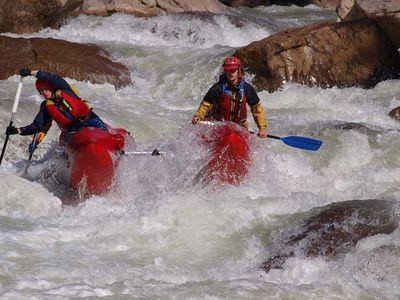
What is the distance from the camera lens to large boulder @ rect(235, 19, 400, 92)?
38.0 ft

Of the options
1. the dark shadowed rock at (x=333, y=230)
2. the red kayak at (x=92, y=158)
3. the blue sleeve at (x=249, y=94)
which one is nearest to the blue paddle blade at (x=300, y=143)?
the blue sleeve at (x=249, y=94)

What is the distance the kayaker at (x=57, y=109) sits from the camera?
7.05 meters

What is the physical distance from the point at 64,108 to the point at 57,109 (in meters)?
0.06

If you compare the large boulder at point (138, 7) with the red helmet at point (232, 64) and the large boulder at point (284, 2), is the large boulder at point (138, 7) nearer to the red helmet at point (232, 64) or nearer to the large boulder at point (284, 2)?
the large boulder at point (284, 2)

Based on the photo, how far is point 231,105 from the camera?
24.7ft

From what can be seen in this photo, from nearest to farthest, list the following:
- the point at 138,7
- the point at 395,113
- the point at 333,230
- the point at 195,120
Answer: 1. the point at 333,230
2. the point at 195,120
3. the point at 395,113
4. the point at 138,7

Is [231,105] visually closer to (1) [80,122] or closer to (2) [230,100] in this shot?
(2) [230,100]

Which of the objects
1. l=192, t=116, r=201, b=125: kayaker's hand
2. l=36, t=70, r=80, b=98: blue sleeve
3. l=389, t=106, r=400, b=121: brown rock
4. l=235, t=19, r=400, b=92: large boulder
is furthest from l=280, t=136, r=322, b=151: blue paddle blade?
l=235, t=19, r=400, b=92: large boulder

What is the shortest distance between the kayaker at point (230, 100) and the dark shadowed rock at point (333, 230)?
1.81 meters

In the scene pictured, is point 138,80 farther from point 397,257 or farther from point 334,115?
point 397,257

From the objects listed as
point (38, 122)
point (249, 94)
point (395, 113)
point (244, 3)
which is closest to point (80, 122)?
point (38, 122)

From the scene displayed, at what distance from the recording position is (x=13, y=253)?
16.8 ft

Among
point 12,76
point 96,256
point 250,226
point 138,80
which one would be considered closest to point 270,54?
point 138,80

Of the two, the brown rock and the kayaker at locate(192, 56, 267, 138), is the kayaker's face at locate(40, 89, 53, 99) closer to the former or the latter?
the kayaker at locate(192, 56, 267, 138)
